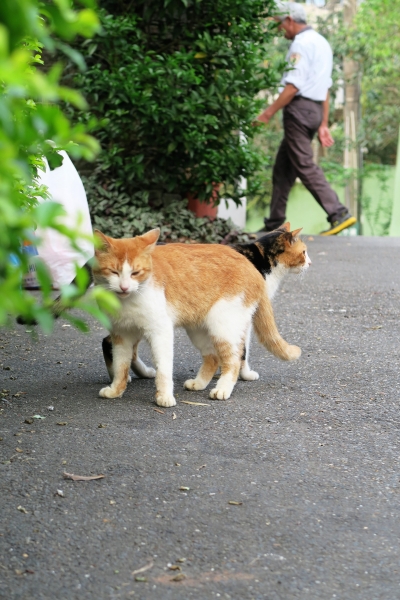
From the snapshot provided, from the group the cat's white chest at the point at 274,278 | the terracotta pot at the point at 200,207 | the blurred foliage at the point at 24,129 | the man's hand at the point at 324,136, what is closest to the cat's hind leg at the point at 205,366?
the cat's white chest at the point at 274,278

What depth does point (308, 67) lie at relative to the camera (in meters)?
10.2

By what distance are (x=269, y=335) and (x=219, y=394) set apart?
1.55 ft

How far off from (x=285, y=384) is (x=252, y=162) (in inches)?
183

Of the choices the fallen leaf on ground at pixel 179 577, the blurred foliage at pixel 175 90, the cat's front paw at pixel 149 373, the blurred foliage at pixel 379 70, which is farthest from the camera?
the blurred foliage at pixel 379 70

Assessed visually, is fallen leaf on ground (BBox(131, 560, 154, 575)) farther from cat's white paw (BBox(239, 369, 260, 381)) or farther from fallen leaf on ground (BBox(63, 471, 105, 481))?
cat's white paw (BBox(239, 369, 260, 381))

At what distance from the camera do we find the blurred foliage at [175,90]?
27.8ft

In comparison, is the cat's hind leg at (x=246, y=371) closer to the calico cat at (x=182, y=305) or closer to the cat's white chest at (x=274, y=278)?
the calico cat at (x=182, y=305)

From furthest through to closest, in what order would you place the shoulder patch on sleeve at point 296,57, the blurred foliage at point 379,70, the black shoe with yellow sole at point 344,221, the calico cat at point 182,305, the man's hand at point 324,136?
the blurred foliage at point 379,70, the man's hand at point 324,136, the black shoe with yellow sole at point 344,221, the shoulder patch on sleeve at point 296,57, the calico cat at point 182,305

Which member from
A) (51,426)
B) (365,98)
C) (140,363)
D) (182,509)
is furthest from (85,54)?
(365,98)

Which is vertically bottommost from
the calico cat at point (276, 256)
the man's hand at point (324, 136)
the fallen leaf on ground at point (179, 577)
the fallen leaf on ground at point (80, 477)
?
the fallen leaf on ground at point (80, 477)

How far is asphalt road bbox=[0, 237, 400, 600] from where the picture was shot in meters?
2.54

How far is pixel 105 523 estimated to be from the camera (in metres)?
2.87

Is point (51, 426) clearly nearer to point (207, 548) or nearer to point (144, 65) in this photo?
point (207, 548)

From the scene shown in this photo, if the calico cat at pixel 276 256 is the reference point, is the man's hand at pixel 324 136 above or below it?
above
